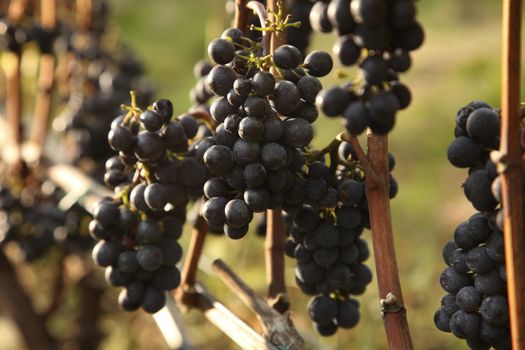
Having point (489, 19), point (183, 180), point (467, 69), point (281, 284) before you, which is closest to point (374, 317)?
point (281, 284)

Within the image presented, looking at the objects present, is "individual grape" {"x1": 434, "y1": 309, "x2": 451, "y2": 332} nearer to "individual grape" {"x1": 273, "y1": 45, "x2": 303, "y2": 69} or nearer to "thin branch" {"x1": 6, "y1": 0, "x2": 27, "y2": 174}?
"individual grape" {"x1": 273, "y1": 45, "x2": 303, "y2": 69}

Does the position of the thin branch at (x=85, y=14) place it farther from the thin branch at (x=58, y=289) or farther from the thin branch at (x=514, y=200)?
the thin branch at (x=514, y=200)

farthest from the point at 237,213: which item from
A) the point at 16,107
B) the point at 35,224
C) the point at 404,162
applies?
the point at 404,162

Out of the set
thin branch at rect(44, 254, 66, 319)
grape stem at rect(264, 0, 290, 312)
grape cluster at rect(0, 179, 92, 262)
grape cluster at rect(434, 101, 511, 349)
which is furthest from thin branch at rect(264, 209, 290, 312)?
thin branch at rect(44, 254, 66, 319)

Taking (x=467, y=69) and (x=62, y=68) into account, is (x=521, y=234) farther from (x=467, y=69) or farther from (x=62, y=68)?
(x=467, y=69)

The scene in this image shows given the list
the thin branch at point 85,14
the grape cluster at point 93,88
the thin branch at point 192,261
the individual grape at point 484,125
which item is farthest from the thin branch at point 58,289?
the individual grape at point 484,125

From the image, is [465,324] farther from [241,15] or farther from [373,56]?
[241,15]
